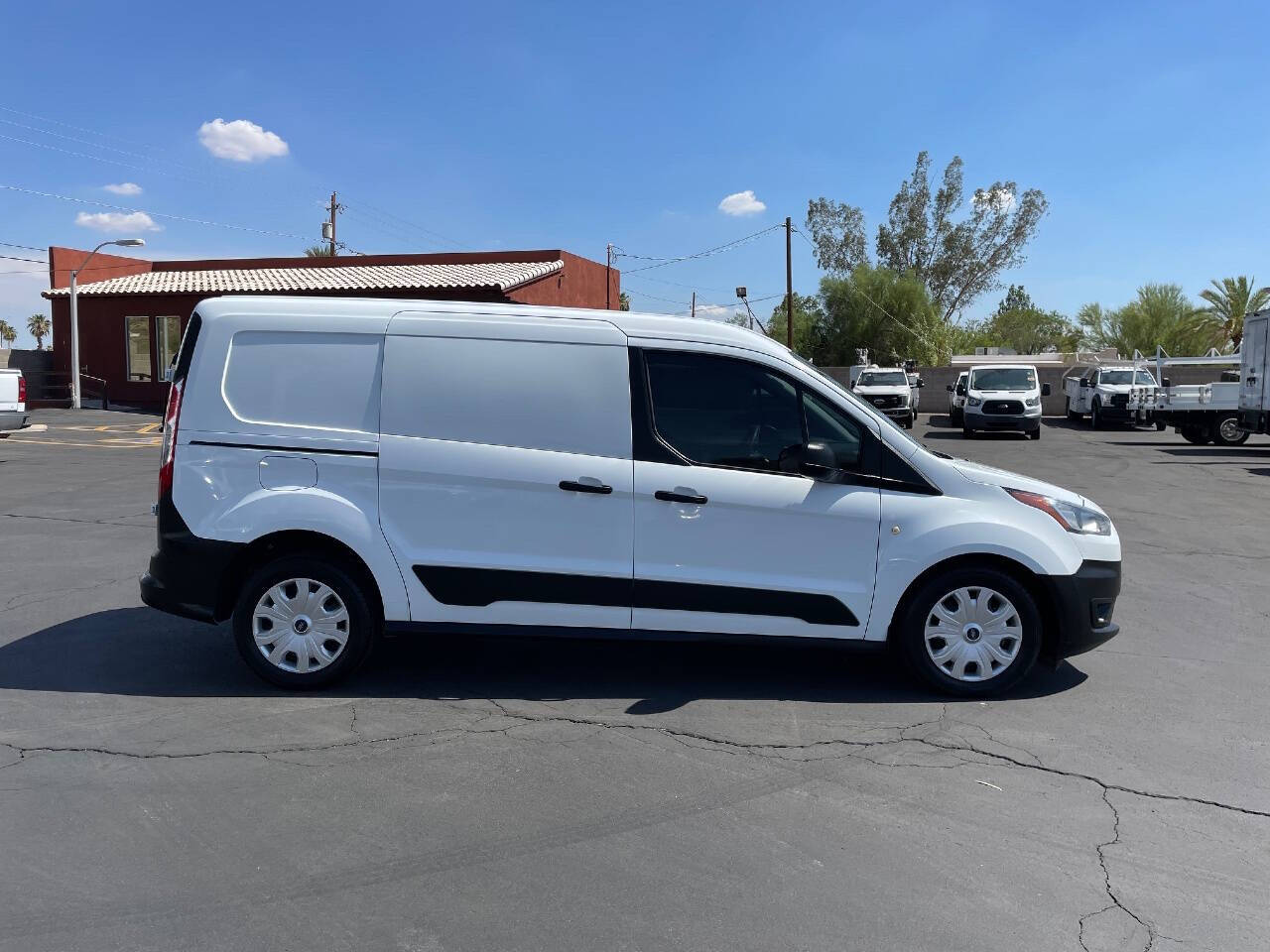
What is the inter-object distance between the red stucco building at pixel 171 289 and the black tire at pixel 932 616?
28557mm

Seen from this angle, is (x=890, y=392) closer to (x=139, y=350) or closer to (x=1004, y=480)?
(x=1004, y=480)

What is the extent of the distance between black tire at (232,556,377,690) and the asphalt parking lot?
12cm

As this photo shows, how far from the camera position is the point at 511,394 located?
5293 millimetres

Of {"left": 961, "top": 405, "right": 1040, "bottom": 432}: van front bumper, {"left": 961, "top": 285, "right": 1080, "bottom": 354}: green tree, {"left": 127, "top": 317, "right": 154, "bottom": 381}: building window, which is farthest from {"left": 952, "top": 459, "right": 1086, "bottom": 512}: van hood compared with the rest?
{"left": 961, "top": 285, "right": 1080, "bottom": 354}: green tree

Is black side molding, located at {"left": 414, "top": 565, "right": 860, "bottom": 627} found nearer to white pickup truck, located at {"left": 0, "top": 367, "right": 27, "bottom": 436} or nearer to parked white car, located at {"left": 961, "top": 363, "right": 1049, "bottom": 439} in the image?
white pickup truck, located at {"left": 0, "top": 367, "right": 27, "bottom": 436}

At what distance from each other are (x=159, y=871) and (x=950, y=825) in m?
2.77

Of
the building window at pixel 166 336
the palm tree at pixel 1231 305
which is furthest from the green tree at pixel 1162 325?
the building window at pixel 166 336

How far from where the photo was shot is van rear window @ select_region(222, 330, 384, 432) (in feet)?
17.6

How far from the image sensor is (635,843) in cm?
371

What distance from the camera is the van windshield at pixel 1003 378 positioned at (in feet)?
89.9

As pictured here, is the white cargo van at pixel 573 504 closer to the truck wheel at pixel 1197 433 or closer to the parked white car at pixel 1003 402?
the truck wheel at pixel 1197 433

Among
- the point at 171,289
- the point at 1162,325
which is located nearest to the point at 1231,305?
the point at 1162,325

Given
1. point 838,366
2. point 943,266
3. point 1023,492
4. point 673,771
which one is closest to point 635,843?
point 673,771

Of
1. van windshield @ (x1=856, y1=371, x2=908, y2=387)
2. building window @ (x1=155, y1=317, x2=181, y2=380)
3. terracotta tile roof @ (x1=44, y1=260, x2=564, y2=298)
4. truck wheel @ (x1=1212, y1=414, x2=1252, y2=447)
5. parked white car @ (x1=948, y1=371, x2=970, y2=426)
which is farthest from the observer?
building window @ (x1=155, y1=317, x2=181, y2=380)
